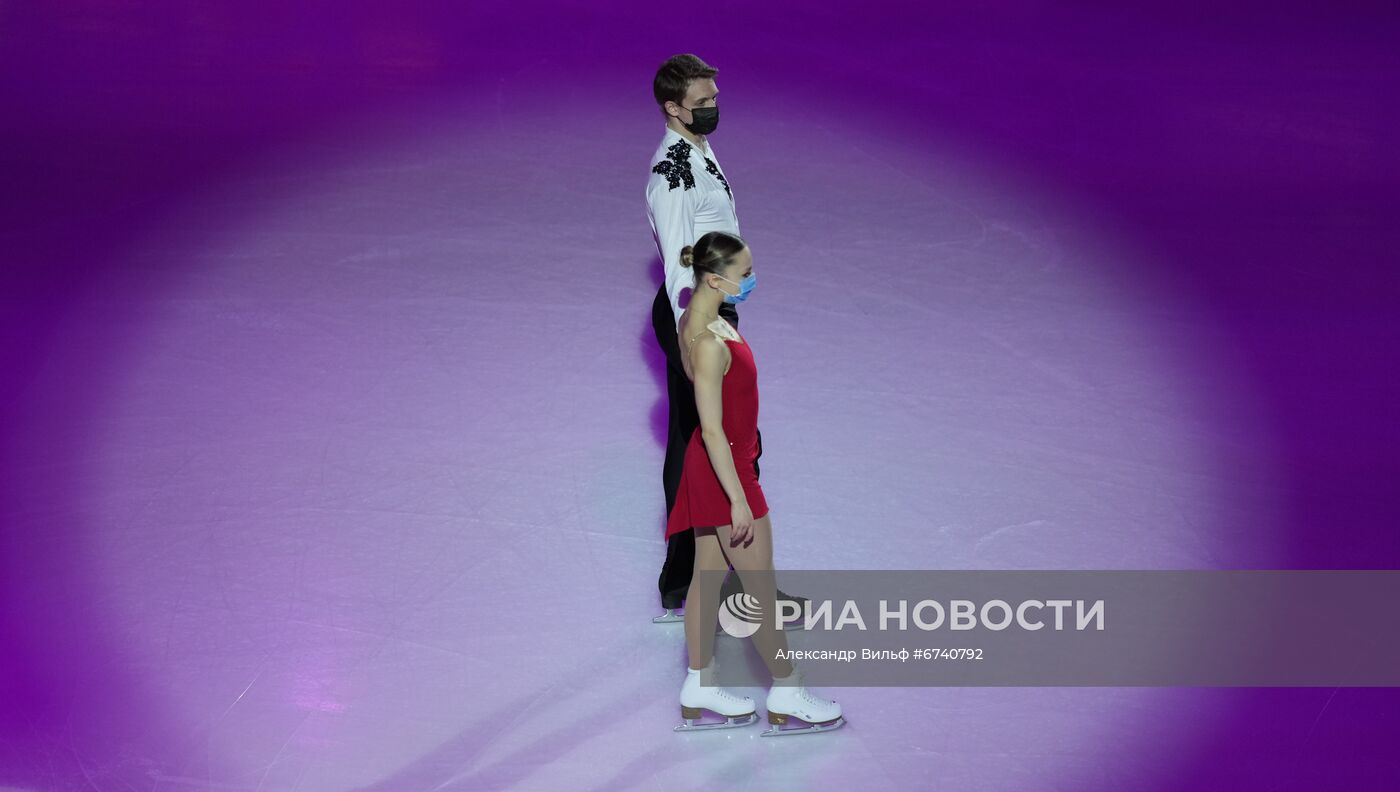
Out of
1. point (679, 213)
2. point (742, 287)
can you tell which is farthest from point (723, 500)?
point (679, 213)

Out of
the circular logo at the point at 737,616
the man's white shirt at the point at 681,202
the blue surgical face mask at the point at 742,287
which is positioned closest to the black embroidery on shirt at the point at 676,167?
the man's white shirt at the point at 681,202

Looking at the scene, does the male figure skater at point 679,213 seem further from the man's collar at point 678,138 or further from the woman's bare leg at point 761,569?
the woman's bare leg at point 761,569

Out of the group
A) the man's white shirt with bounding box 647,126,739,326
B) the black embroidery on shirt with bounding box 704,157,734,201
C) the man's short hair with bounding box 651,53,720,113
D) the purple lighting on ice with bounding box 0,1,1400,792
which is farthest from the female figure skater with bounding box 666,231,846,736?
the man's short hair with bounding box 651,53,720,113

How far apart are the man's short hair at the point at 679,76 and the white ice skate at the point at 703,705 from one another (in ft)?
5.54

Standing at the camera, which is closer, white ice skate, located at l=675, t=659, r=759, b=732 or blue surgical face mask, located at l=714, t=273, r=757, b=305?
blue surgical face mask, located at l=714, t=273, r=757, b=305

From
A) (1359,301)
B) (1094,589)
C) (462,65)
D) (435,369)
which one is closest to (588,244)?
(435,369)

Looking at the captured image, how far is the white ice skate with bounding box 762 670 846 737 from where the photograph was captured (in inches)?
168

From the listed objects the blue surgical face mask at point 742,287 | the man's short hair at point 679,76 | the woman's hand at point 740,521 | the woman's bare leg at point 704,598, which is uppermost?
the man's short hair at point 679,76

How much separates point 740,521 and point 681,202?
1.02 m

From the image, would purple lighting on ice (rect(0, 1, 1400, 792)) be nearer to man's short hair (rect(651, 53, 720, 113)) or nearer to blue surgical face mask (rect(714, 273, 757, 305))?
blue surgical face mask (rect(714, 273, 757, 305))

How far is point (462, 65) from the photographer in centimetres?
803

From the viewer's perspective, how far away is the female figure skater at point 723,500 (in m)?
3.97

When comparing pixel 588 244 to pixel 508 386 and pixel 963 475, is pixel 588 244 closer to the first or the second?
pixel 508 386

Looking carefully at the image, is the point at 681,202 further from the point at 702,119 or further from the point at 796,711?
the point at 796,711
